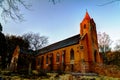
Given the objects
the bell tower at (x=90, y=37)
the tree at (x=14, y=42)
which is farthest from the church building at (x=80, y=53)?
the tree at (x=14, y=42)

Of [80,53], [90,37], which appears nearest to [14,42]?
[80,53]

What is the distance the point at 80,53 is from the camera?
38188 millimetres

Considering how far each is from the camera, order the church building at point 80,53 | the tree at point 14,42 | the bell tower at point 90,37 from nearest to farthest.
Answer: the church building at point 80,53 → the bell tower at point 90,37 → the tree at point 14,42

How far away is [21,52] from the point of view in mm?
53312

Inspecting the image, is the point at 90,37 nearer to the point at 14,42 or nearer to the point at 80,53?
the point at 80,53

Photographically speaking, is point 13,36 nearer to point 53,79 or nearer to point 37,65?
point 37,65

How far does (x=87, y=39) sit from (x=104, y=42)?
87.0 ft

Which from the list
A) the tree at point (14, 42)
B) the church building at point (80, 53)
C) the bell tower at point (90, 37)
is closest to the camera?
the church building at point (80, 53)

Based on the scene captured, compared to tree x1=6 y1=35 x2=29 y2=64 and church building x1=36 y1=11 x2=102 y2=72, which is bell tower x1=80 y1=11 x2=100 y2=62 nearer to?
church building x1=36 y1=11 x2=102 y2=72

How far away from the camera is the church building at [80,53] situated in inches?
1495

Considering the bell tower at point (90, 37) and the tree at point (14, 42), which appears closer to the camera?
the bell tower at point (90, 37)

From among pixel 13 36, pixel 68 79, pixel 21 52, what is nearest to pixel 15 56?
pixel 21 52

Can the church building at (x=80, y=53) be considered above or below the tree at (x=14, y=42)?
below

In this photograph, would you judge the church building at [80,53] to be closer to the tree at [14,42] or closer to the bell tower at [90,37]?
the bell tower at [90,37]
